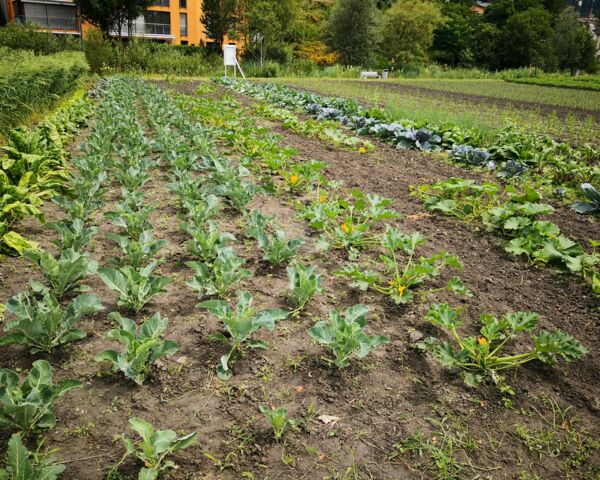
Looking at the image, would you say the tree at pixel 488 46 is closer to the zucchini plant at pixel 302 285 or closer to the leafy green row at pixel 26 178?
the leafy green row at pixel 26 178

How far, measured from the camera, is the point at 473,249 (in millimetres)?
3703

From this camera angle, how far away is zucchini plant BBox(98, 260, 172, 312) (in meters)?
2.52

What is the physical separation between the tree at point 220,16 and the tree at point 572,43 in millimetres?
41943

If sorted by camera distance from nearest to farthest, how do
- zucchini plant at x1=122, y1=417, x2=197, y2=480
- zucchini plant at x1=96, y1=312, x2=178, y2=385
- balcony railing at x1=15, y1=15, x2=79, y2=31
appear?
zucchini plant at x1=122, y1=417, x2=197, y2=480 < zucchini plant at x1=96, y1=312, x2=178, y2=385 < balcony railing at x1=15, y1=15, x2=79, y2=31

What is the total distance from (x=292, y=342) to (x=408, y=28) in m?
49.6

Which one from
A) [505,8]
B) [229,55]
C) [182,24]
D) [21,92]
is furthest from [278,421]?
[505,8]

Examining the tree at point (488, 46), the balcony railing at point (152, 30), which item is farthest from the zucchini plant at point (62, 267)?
the tree at point (488, 46)

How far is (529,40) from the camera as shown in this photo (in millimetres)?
49906

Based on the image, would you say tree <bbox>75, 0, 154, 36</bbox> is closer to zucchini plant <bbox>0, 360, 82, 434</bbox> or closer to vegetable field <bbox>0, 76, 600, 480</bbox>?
vegetable field <bbox>0, 76, 600, 480</bbox>

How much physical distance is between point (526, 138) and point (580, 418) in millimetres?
6187

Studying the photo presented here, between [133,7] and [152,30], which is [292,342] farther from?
[152,30]

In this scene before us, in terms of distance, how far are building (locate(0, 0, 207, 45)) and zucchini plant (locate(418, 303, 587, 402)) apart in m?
45.0

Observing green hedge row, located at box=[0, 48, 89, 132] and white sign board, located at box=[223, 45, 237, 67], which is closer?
green hedge row, located at box=[0, 48, 89, 132]

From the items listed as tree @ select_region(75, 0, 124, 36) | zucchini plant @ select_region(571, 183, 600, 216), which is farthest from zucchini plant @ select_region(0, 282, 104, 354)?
tree @ select_region(75, 0, 124, 36)
